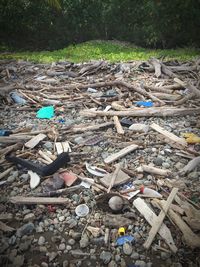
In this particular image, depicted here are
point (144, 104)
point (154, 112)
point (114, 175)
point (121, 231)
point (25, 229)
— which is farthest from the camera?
point (144, 104)

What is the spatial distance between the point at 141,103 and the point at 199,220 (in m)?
4.46

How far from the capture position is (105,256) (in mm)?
3555

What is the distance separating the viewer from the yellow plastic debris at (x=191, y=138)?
5768 millimetres

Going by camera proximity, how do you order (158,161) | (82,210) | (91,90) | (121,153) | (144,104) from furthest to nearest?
1. (91,90)
2. (144,104)
3. (121,153)
4. (158,161)
5. (82,210)

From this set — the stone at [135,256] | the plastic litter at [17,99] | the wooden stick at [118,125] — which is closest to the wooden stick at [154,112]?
the wooden stick at [118,125]

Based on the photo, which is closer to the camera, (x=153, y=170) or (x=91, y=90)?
(x=153, y=170)

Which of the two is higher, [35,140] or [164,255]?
[35,140]

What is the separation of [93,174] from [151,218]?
144 cm

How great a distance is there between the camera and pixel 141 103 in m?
7.79

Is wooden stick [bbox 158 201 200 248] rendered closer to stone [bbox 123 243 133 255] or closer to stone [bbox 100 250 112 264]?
stone [bbox 123 243 133 255]

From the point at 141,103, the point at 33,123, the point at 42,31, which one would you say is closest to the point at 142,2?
the point at 42,31

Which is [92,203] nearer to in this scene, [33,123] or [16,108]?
[33,123]

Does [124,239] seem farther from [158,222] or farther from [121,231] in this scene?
[158,222]

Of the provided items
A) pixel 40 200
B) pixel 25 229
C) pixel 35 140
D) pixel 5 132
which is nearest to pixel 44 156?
pixel 35 140
